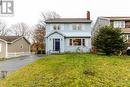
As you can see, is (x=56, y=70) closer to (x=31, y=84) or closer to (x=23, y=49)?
(x=31, y=84)

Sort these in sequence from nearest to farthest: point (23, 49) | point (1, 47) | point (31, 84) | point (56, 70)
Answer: point (31, 84)
point (56, 70)
point (1, 47)
point (23, 49)

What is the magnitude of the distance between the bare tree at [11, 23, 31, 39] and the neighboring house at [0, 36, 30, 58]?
129 ft

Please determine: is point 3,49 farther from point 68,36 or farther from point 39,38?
point 39,38

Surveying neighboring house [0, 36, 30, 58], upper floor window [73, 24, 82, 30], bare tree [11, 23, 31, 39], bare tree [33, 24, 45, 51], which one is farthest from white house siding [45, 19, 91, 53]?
bare tree [11, 23, 31, 39]

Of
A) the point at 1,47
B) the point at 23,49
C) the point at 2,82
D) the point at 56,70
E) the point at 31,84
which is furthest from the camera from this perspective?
the point at 23,49

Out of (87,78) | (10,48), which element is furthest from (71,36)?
(87,78)

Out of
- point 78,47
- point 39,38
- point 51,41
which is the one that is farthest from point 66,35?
point 39,38

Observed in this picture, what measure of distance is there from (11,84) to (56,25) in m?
28.9

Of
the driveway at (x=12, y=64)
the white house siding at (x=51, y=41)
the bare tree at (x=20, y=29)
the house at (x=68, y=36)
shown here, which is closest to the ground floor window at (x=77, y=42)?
the house at (x=68, y=36)

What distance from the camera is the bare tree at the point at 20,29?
301 ft

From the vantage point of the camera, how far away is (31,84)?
1294cm

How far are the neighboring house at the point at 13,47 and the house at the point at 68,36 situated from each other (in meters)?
6.19

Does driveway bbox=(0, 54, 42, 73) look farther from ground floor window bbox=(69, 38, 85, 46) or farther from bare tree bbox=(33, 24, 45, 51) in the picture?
bare tree bbox=(33, 24, 45, 51)

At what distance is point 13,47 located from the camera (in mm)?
43719
